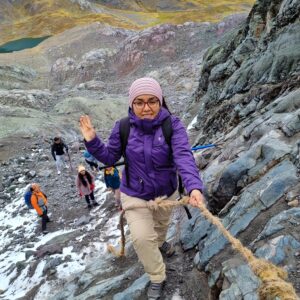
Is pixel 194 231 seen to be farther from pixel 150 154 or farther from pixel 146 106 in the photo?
pixel 146 106

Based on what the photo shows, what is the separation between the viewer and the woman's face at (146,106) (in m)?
5.17

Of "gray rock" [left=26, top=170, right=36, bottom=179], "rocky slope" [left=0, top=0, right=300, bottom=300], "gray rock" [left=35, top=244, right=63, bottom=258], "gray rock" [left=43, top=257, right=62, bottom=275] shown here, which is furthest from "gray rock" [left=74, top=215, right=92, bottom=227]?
"gray rock" [left=26, top=170, right=36, bottom=179]

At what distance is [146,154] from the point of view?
17.0 feet

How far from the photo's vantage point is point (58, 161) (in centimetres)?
2005

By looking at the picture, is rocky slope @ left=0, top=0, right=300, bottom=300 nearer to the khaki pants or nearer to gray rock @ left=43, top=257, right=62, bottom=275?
gray rock @ left=43, top=257, right=62, bottom=275

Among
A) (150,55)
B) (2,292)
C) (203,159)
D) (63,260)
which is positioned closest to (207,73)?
(203,159)

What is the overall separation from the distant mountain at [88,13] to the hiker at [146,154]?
267 ft

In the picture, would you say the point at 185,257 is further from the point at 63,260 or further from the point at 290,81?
the point at 290,81

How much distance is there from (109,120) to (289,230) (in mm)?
27768

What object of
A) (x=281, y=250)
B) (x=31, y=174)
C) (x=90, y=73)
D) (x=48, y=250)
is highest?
(x=281, y=250)

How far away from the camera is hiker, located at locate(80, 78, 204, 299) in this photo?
5152 millimetres

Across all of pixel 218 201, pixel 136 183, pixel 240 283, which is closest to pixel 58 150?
pixel 218 201

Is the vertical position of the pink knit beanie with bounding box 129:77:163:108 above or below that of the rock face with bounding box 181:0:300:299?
above

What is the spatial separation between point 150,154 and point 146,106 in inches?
25.8
